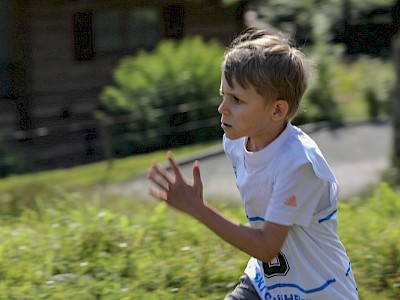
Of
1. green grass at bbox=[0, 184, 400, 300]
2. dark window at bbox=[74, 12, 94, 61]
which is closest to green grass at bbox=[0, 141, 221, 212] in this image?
dark window at bbox=[74, 12, 94, 61]

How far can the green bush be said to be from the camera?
664 inches

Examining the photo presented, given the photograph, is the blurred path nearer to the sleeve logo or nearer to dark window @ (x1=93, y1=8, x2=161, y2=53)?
dark window @ (x1=93, y1=8, x2=161, y2=53)

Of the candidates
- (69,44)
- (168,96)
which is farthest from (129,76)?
(69,44)

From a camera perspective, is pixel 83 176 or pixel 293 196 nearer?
pixel 293 196

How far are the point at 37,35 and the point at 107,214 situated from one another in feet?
44.4

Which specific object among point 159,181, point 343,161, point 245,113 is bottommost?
point 343,161

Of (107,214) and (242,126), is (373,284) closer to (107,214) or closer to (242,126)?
(107,214)

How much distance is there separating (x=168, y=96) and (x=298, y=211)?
14455 millimetres

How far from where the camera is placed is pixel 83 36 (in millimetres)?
19422

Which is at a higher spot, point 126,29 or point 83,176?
point 126,29

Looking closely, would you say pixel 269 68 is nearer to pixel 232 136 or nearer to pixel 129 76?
Answer: pixel 232 136

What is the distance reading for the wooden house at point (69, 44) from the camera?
18.1 metres

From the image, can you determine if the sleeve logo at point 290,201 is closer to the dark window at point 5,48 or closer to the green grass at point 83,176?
the green grass at point 83,176

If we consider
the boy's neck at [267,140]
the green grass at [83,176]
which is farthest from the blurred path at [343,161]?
the boy's neck at [267,140]
